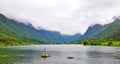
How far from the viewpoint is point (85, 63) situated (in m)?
115

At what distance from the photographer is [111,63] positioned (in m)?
113

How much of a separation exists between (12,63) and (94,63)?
3816 cm

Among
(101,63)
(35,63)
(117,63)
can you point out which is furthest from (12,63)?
(117,63)

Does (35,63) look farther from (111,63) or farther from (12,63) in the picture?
(111,63)

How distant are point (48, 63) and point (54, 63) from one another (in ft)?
9.38

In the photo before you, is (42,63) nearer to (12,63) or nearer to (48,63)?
(48,63)

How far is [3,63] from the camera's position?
4188 inches

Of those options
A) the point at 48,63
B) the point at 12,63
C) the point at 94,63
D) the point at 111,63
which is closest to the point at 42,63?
the point at 48,63

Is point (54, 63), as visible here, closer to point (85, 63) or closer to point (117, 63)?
point (85, 63)

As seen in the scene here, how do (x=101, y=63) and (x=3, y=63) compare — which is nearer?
(x=3, y=63)

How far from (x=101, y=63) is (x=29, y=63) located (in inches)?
1337

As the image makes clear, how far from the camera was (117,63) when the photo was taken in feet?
371

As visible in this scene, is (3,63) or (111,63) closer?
(3,63)

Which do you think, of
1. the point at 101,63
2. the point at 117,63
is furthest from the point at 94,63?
the point at 117,63
